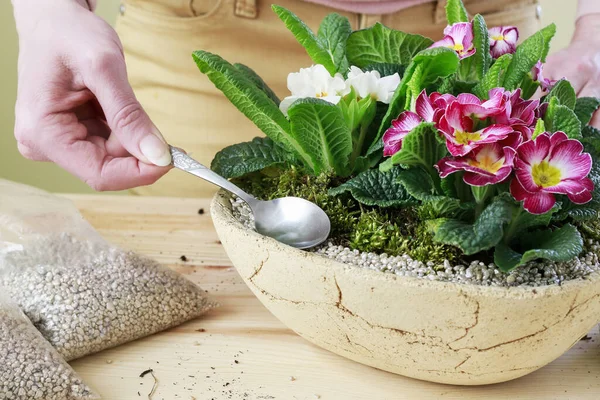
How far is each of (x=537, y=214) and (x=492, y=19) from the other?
0.67m

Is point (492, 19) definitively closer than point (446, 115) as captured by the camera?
No

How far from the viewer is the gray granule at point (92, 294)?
28.4 inches

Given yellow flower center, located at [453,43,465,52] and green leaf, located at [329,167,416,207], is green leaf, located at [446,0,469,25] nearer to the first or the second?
yellow flower center, located at [453,43,465,52]

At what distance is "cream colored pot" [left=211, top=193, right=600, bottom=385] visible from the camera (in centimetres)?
58

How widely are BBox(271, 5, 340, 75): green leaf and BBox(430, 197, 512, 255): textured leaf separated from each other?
25 cm

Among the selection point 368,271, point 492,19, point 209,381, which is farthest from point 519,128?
point 492,19

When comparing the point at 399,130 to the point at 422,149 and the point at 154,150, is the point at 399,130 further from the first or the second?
the point at 154,150

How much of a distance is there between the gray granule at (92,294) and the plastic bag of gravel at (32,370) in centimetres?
3

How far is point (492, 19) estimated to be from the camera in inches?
46.4

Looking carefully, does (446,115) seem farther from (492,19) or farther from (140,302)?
(492,19)

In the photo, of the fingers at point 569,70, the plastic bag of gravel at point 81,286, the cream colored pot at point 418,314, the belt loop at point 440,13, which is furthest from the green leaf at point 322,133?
the belt loop at point 440,13

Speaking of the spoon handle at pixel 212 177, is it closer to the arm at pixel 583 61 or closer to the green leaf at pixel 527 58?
the green leaf at pixel 527 58

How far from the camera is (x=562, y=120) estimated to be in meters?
0.64

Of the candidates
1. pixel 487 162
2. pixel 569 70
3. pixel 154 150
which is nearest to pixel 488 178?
pixel 487 162
